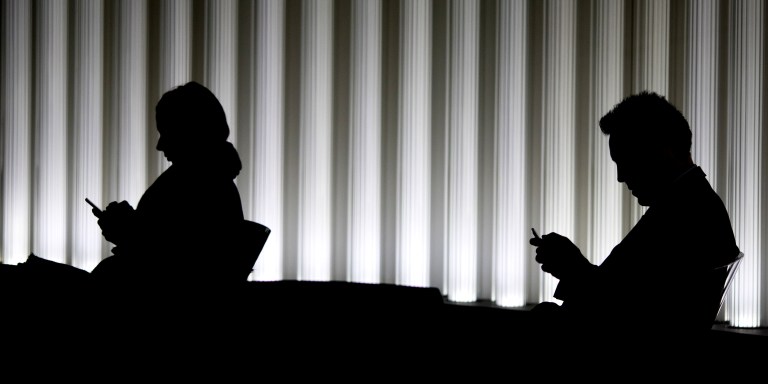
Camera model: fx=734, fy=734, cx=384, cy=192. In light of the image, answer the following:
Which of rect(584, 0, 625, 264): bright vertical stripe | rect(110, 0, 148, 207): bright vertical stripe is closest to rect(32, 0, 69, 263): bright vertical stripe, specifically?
rect(110, 0, 148, 207): bright vertical stripe

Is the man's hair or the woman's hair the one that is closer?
the man's hair

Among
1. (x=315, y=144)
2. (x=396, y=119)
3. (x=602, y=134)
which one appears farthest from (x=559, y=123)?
(x=315, y=144)

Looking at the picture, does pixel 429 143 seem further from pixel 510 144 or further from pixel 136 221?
pixel 136 221

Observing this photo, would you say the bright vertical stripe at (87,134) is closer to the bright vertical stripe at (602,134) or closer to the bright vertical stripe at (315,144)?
the bright vertical stripe at (315,144)

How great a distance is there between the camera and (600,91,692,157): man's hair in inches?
65.1

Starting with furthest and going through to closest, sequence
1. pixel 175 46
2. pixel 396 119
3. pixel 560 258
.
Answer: pixel 175 46
pixel 396 119
pixel 560 258

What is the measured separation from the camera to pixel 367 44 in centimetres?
379

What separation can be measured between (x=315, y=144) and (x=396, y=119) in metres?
0.44

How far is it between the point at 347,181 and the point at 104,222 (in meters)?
1.92

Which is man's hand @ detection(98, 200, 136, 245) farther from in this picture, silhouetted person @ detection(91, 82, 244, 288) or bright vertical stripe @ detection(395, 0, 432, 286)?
bright vertical stripe @ detection(395, 0, 432, 286)

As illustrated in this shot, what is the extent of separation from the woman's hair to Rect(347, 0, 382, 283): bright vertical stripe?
1.70 metres

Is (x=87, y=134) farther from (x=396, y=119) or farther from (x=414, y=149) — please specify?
(x=414, y=149)

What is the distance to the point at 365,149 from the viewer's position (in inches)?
148

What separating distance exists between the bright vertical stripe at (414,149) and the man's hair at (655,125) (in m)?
2.04
